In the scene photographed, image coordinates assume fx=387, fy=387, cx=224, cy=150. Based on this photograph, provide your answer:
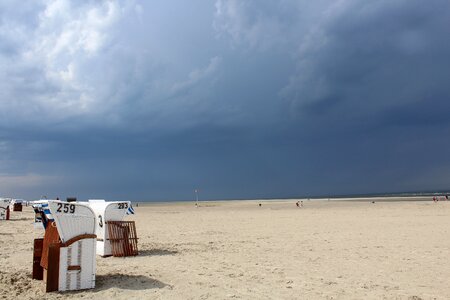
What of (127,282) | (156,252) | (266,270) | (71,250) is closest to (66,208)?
(71,250)

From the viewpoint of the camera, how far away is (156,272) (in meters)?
9.95

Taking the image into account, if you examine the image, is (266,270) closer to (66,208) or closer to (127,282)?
(127,282)

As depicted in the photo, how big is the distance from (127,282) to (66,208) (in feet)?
7.41

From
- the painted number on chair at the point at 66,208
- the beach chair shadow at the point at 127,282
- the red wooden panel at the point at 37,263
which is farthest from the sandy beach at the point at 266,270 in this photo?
the painted number on chair at the point at 66,208

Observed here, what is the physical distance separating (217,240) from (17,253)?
304 inches

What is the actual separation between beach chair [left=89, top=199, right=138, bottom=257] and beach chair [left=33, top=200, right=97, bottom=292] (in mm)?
4496

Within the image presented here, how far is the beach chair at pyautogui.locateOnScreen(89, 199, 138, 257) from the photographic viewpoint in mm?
12820

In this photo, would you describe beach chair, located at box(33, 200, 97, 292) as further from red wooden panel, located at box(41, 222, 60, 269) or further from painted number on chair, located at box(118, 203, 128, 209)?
painted number on chair, located at box(118, 203, 128, 209)

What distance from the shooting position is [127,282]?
28.6ft

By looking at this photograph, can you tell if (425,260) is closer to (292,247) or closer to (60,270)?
(292,247)

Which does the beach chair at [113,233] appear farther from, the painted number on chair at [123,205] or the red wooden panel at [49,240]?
the red wooden panel at [49,240]

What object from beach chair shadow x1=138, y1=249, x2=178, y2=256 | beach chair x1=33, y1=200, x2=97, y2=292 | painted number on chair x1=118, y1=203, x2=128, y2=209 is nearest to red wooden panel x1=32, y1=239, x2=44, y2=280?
beach chair x1=33, y1=200, x2=97, y2=292

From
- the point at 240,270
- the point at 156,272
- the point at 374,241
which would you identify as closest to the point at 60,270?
the point at 156,272

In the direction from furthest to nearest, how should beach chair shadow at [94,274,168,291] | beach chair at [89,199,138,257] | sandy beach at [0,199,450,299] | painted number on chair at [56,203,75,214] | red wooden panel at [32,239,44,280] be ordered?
beach chair at [89,199,138,257] < red wooden panel at [32,239,44,280] < beach chair shadow at [94,274,168,291] < sandy beach at [0,199,450,299] < painted number on chair at [56,203,75,214]
